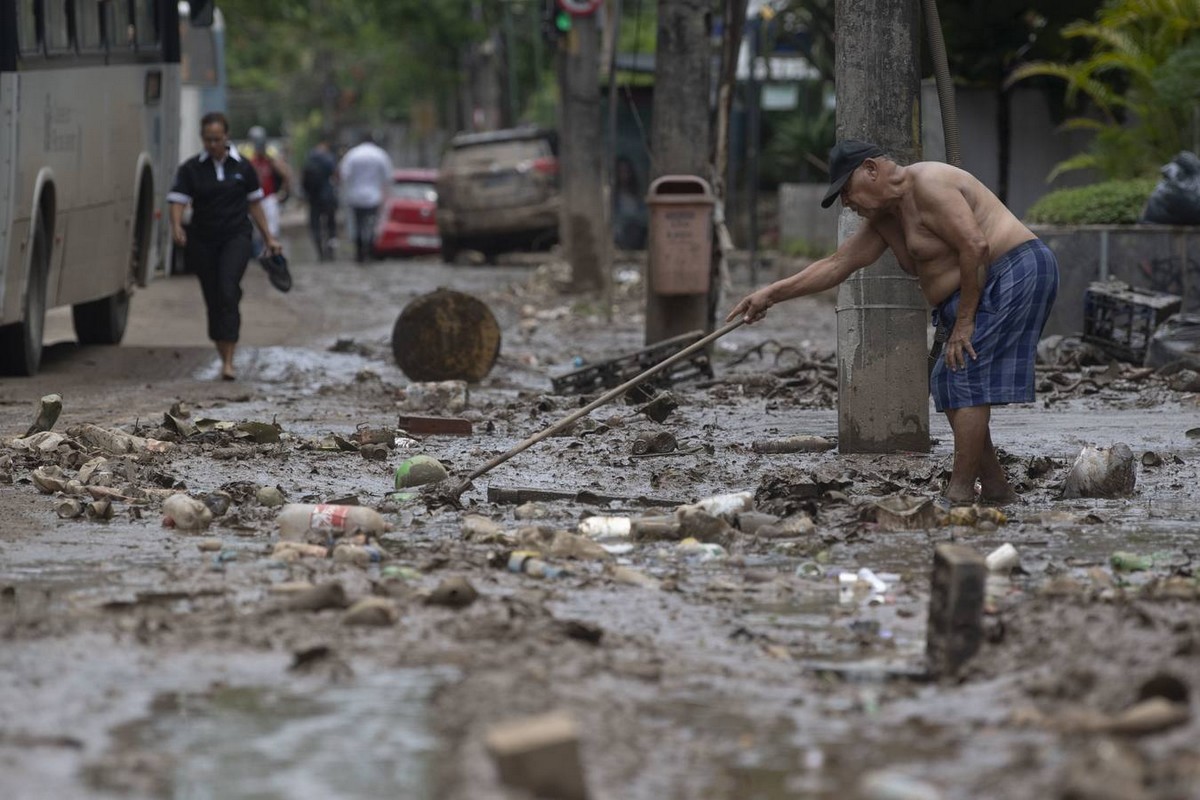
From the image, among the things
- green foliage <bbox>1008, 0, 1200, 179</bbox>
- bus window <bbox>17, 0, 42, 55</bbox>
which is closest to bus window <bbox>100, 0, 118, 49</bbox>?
bus window <bbox>17, 0, 42, 55</bbox>

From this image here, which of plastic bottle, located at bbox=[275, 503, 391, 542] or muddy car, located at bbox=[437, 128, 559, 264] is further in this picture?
muddy car, located at bbox=[437, 128, 559, 264]

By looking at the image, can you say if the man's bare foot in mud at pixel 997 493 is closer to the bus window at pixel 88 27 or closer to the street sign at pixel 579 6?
the bus window at pixel 88 27

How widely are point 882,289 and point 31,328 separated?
6536mm

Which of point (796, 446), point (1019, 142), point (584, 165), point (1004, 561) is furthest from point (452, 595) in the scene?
point (584, 165)

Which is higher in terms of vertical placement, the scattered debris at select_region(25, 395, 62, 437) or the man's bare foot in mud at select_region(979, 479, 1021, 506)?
the scattered debris at select_region(25, 395, 62, 437)

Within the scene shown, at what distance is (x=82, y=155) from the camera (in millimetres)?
13414

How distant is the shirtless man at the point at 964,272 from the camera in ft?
23.7

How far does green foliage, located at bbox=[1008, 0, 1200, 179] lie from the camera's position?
589 inches

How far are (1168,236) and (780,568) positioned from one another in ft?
25.1

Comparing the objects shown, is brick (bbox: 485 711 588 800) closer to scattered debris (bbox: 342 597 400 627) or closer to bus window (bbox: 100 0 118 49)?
scattered debris (bbox: 342 597 400 627)

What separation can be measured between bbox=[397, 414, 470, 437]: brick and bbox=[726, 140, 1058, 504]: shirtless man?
2.62 metres

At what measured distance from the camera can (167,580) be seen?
5859 mm

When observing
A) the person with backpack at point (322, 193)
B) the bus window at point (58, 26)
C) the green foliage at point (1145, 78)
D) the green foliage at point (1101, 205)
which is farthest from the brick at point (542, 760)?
the person with backpack at point (322, 193)

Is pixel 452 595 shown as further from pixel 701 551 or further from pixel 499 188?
pixel 499 188
